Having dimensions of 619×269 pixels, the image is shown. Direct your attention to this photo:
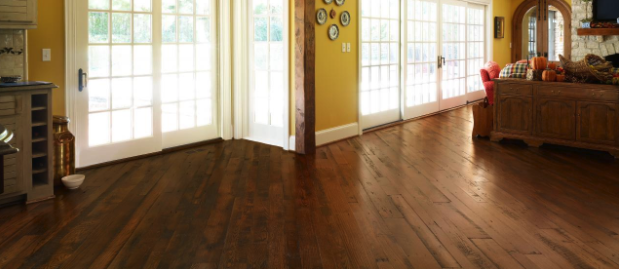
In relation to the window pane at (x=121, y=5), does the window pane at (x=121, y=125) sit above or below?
below

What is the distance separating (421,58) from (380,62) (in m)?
1.38

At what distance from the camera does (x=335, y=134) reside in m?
7.23

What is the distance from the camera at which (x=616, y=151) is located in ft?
20.0

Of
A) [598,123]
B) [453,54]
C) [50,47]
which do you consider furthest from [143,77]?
[453,54]

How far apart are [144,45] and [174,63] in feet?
1.58

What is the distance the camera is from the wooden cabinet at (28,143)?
4.32 metres

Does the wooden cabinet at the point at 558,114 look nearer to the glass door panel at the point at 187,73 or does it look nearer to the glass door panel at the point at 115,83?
the glass door panel at the point at 187,73

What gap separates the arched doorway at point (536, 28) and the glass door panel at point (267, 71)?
25.5 feet

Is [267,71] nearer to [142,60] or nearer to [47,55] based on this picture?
[142,60]

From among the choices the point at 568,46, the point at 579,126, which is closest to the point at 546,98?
the point at 579,126

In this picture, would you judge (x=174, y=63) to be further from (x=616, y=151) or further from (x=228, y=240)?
(x=616, y=151)

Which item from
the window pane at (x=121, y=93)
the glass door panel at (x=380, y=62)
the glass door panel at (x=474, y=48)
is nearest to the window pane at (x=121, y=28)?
the window pane at (x=121, y=93)

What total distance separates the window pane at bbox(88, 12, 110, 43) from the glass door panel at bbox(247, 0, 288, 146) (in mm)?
1945

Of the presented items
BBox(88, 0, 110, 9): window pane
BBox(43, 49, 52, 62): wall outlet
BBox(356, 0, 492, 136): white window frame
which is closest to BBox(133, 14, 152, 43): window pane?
BBox(88, 0, 110, 9): window pane
